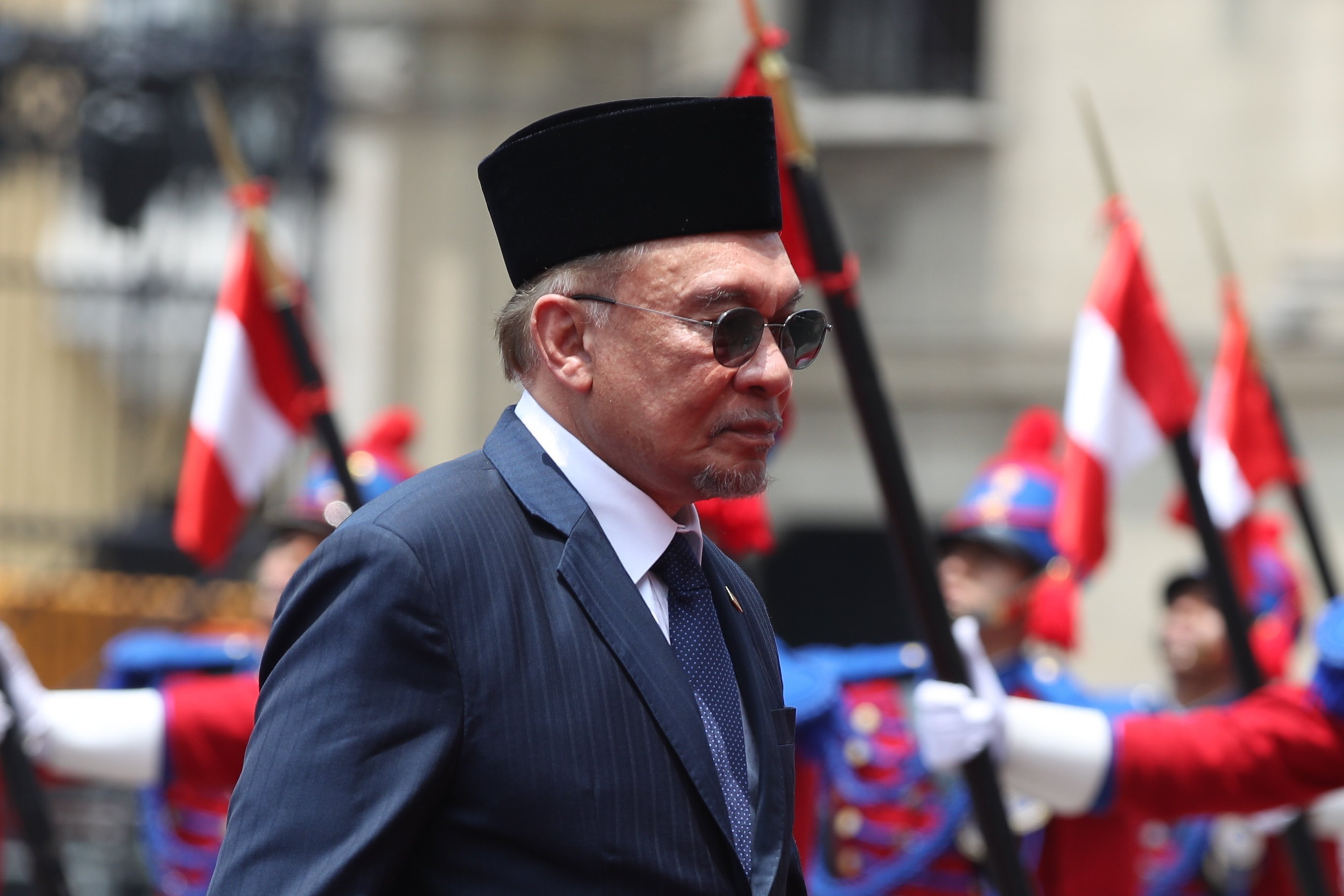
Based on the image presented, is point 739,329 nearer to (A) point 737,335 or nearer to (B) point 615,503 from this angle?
(A) point 737,335

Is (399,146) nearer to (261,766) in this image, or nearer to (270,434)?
(270,434)

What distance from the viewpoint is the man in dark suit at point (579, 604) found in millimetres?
1587

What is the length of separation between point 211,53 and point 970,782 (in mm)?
6764

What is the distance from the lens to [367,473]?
5.39m

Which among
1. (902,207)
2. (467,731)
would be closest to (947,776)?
(467,731)

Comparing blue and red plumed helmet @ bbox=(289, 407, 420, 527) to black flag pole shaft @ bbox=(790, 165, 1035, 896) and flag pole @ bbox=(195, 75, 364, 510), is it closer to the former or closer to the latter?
flag pole @ bbox=(195, 75, 364, 510)

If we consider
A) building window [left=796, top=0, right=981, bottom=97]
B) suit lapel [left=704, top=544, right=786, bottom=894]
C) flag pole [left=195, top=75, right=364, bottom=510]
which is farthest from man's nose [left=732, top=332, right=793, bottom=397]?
Result: building window [left=796, top=0, right=981, bottom=97]

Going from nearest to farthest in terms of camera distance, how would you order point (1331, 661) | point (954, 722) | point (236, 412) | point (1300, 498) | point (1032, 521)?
point (1331, 661) → point (954, 722) → point (236, 412) → point (1032, 521) → point (1300, 498)

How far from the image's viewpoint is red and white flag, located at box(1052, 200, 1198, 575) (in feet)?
14.6

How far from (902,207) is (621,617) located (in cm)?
994

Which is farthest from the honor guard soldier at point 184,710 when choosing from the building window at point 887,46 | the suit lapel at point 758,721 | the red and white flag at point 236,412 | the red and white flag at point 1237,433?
the building window at point 887,46

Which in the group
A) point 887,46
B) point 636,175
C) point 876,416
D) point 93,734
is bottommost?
point 93,734

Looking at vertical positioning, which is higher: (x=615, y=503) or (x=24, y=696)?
(x=615, y=503)

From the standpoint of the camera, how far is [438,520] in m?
1.69
